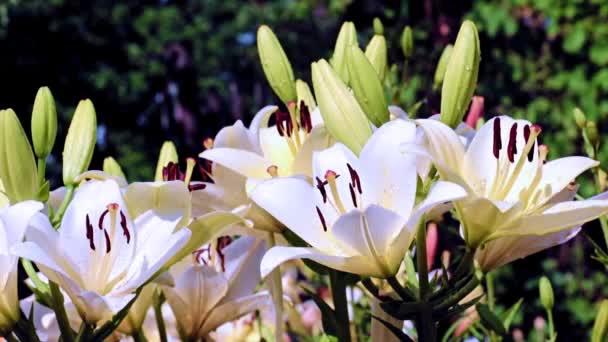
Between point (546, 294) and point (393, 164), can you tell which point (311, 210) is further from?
point (546, 294)

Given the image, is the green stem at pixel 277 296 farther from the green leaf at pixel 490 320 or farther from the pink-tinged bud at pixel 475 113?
the pink-tinged bud at pixel 475 113

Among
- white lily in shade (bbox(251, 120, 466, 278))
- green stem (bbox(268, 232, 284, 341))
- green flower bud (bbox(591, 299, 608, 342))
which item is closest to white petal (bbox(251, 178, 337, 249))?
white lily in shade (bbox(251, 120, 466, 278))

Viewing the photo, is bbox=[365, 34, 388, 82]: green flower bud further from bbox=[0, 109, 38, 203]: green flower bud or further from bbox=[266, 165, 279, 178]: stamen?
bbox=[0, 109, 38, 203]: green flower bud

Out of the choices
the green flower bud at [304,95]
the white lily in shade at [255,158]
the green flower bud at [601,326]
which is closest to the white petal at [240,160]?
the white lily in shade at [255,158]

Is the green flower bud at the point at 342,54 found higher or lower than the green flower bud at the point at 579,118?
higher

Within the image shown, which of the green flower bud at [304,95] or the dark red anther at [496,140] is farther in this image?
the green flower bud at [304,95]

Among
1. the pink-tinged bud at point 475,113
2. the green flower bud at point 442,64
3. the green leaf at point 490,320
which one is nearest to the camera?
the green leaf at point 490,320

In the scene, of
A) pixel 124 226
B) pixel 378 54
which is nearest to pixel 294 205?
pixel 124 226
